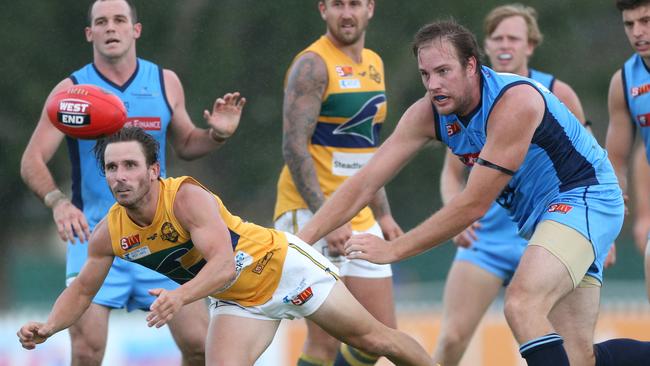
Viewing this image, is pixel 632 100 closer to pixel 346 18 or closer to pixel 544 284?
pixel 346 18

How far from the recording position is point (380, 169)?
6074 mm

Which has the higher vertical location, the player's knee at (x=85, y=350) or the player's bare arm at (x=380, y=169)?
the player's bare arm at (x=380, y=169)

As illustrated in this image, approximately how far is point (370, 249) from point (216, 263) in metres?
0.72

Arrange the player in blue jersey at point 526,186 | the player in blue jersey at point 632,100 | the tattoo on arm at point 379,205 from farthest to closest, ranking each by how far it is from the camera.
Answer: the tattoo on arm at point 379,205 < the player in blue jersey at point 632,100 < the player in blue jersey at point 526,186

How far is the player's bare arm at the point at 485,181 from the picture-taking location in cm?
550

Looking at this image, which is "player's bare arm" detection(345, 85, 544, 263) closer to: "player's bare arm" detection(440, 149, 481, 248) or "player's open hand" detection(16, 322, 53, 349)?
"player's open hand" detection(16, 322, 53, 349)

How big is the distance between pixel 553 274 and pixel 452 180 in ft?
8.31

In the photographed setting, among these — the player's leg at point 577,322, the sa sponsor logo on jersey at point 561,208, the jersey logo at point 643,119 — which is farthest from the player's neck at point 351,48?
the player's leg at point 577,322

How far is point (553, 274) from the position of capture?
5504mm

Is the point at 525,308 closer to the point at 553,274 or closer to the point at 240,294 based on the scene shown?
the point at 553,274

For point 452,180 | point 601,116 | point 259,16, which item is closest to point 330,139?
point 452,180

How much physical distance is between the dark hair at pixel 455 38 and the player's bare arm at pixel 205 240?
125cm

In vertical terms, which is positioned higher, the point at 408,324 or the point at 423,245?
the point at 423,245

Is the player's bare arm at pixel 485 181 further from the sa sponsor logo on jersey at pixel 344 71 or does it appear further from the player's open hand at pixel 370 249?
the sa sponsor logo on jersey at pixel 344 71
